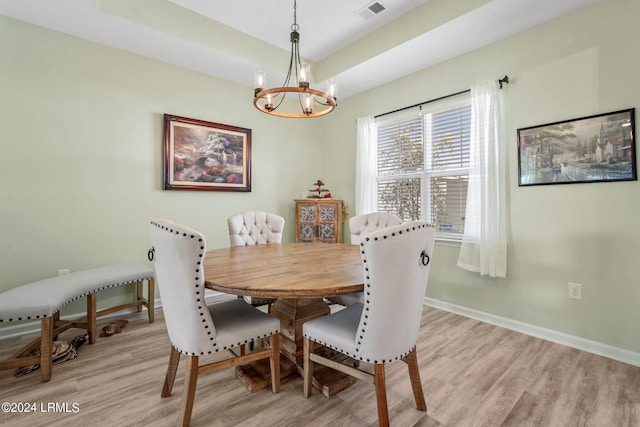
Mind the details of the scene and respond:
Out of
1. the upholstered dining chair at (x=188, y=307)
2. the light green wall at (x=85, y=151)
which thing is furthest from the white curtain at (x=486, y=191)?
the light green wall at (x=85, y=151)

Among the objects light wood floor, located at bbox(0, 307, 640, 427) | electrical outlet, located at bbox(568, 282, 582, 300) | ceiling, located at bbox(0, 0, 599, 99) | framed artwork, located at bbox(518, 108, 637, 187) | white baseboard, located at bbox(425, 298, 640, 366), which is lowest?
light wood floor, located at bbox(0, 307, 640, 427)

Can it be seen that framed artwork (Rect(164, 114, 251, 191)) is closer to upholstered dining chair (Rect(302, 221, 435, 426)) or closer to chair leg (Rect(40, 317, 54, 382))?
chair leg (Rect(40, 317, 54, 382))

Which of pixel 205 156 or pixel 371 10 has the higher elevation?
pixel 371 10

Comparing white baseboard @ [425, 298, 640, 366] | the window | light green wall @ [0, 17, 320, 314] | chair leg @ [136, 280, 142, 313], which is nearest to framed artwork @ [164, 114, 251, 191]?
light green wall @ [0, 17, 320, 314]

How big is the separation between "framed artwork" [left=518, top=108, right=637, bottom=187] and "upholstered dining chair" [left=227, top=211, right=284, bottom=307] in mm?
2320

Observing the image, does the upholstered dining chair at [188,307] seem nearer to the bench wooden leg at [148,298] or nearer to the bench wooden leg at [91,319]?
the bench wooden leg at [91,319]

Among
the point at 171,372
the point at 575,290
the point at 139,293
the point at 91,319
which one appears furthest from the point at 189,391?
the point at 575,290

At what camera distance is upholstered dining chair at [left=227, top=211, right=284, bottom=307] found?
2801mm

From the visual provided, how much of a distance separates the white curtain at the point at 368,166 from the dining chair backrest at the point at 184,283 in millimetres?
2709

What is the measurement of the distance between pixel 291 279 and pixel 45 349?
1.67m

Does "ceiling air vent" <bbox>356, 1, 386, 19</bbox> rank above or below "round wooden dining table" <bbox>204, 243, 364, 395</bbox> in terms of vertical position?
above

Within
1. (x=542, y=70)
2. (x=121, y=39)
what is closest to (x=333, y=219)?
(x=542, y=70)

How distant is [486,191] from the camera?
8.97 feet

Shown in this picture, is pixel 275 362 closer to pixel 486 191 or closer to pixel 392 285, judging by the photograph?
pixel 392 285
